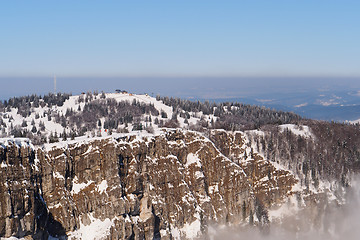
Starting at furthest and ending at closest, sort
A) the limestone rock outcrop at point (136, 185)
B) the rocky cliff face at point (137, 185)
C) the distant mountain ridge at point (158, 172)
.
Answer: the distant mountain ridge at point (158, 172) → the rocky cliff face at point (137, 185) → the limestone rock outcrop at point (136, 185)

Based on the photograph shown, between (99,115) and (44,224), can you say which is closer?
(44,224)

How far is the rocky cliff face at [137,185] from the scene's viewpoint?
80312 millimetres

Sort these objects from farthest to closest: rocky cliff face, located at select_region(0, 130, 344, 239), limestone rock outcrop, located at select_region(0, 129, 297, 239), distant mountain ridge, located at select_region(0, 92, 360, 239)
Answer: distant mountain ridge, located at select_region(0, 92, 360, 239), rocky cliff face, located at select_region(0, 130, 344, 239), limestone rock outcrop, located at select_region(0, 129, 297, 239)

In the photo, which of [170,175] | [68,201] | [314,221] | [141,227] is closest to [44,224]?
[68,201]

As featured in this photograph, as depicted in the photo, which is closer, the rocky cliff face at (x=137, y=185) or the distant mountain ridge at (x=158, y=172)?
the rocky cliff face at (x=137, y=185)

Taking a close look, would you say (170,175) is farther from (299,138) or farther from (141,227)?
(299,138)

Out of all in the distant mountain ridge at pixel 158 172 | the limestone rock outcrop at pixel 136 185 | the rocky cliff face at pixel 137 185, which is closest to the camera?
the limestone rock outcrop at pixel 136 185

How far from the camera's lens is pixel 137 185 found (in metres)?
98.4

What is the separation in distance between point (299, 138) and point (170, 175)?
59426mm

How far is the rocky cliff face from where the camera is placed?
263 feet

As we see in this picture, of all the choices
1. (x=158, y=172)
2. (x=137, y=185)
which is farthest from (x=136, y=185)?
(x=158, y=172)

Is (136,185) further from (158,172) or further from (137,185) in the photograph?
(158,172)

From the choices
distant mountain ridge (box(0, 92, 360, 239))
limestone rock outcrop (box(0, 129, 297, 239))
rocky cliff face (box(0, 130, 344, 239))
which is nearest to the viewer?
limestone rock outcrop (box(0, 129, 297, 239))

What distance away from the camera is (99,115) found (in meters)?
166
